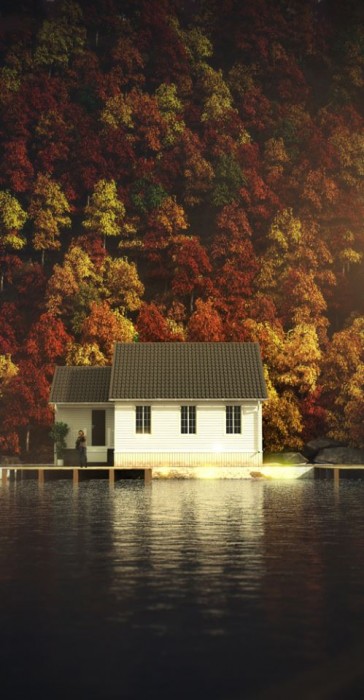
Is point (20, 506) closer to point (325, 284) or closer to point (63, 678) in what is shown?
point (63, 678)

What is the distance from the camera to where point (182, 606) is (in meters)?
17.5

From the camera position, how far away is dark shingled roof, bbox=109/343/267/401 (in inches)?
A: 2296

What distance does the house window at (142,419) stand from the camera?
5819 centimetres

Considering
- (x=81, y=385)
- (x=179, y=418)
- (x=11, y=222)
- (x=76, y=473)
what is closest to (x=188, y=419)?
(x=179, y=418)

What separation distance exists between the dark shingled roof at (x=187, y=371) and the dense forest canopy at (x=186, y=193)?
27.3 feet

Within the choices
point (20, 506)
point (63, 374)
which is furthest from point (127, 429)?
point (20, 506)

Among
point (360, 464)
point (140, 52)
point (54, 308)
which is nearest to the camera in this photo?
point (360, 464)

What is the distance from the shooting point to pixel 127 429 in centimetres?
5812

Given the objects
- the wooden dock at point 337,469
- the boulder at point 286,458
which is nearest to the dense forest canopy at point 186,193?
the boulder at point 286,458

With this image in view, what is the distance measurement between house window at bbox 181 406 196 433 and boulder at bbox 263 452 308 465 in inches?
286

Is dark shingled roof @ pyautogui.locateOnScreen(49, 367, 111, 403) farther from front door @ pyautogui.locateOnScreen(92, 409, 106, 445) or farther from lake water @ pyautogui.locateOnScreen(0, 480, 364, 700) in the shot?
lake water @ pyautogui.locateOnScreen(0, 480, 364, 700)

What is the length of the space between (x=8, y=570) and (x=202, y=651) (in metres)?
7.94

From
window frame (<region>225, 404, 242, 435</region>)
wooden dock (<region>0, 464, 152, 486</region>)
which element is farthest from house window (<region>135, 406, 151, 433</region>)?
window frame (<region>225, 404, 242, 435</region>)

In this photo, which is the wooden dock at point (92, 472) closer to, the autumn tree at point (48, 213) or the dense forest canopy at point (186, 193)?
the dense forest canopy at point (186, 193)
